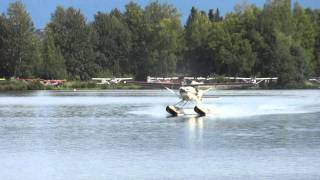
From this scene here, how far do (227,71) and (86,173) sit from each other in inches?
3604

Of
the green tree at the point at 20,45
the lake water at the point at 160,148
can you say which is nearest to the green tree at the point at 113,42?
the green tree at the point at 20,45

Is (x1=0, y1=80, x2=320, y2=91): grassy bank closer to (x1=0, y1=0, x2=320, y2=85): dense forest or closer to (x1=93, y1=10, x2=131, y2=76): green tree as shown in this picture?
(x1=0, y1=0, x2=320, y2=85): dense forest

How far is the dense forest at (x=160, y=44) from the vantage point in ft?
327

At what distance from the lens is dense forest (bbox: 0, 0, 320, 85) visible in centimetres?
9969

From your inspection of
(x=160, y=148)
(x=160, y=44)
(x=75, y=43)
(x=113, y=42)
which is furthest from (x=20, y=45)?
(x=160, y=148)

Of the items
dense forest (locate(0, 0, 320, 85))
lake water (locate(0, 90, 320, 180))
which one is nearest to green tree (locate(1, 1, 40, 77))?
dense forest (locate(0, 0, 320, 85))

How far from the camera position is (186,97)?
42.1 meters

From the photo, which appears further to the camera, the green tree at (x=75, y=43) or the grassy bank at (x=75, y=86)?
the green tree at (x=75, y=43)

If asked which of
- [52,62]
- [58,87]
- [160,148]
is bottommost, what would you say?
[58,87]

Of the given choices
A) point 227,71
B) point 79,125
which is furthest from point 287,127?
point 227,71

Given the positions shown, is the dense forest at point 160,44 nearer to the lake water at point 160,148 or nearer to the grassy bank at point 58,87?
the grassy bank at point 58,87

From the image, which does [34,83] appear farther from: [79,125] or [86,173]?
[86,173]

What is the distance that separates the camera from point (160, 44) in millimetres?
110562

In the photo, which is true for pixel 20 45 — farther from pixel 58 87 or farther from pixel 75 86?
pixel 75 86
